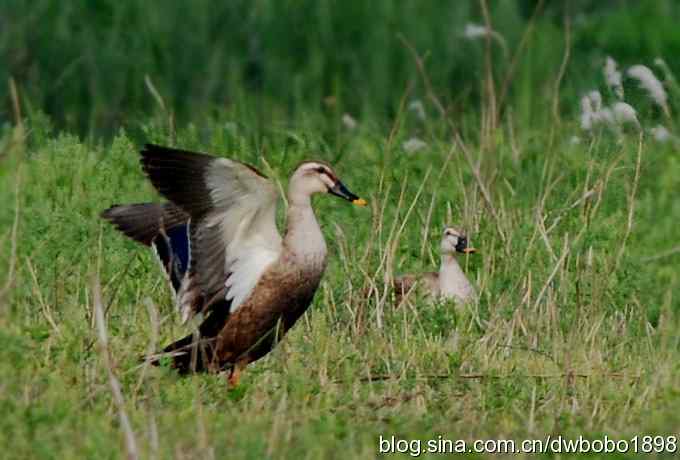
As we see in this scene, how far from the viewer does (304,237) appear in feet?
23.9

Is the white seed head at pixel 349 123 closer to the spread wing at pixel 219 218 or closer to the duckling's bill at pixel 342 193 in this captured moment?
the duckling's bill at pixel 342 193

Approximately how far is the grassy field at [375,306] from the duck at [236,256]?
12cm

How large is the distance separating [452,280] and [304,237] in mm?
1442

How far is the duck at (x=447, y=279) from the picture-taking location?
27.5ft

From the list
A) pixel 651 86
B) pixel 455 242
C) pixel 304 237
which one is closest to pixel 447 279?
pixel 455 242

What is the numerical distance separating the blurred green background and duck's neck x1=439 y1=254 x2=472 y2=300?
256 cm

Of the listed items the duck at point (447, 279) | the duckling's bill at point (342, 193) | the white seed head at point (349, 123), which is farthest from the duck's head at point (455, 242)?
the white seed head at point (349, 123)

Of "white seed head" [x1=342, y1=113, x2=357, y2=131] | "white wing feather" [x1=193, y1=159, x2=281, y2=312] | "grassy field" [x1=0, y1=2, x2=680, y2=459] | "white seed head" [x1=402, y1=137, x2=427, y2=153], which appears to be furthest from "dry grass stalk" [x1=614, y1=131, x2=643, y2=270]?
"white seed head" [x1=342, y1=113, x2=357, y2=131]

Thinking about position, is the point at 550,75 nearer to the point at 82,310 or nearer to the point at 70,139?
the point at 70,139

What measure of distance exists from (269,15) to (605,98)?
4.60 meters

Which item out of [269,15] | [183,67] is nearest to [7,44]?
[183,67]

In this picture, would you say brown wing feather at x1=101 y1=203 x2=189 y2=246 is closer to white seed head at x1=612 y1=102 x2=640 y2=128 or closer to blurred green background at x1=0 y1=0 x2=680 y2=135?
white seed head at x1=612 y1=102 x2=640 y2=128

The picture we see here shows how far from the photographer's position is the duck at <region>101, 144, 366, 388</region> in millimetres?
7035

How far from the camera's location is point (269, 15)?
515 inches
